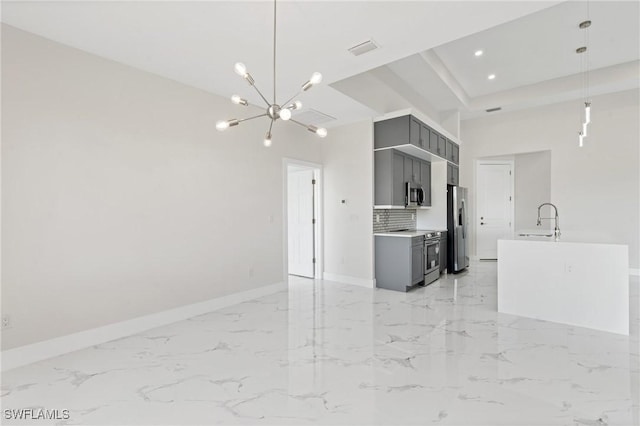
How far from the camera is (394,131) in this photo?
192 inches

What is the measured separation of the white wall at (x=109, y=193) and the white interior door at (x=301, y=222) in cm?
157

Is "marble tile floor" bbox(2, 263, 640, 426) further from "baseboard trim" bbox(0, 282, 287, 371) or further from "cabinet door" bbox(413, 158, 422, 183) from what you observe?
"cabinet door" bbox(413, 158, 422, 183)

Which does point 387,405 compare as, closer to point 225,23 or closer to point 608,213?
point 225,23

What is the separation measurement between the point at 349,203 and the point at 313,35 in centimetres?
307

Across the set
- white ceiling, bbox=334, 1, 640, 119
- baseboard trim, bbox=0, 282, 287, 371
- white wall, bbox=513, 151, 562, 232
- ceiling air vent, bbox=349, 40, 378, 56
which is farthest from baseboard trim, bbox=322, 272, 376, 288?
white wall, bbox=513, 151, 562, 232

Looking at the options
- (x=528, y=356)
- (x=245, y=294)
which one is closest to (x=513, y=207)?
(x=528, y=356)

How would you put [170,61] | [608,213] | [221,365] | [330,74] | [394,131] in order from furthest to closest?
[608,213], [394,131], [330,74], [170,61], [221,365]

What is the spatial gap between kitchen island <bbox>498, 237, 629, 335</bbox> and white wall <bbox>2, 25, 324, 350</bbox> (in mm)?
3418

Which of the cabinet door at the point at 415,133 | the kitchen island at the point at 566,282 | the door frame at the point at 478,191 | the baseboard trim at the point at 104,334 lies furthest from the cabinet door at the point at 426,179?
the baseboard trim at the point at 104,334

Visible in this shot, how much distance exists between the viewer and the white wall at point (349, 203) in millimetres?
5129

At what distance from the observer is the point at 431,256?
534cm

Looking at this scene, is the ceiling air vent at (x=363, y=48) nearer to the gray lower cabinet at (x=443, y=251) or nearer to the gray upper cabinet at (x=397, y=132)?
the gray upper cabinet at (x=397, y=132)

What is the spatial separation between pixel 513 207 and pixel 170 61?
8.22 meters

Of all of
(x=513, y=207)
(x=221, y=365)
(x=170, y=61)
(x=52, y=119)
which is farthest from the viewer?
(x=513, y=207)
